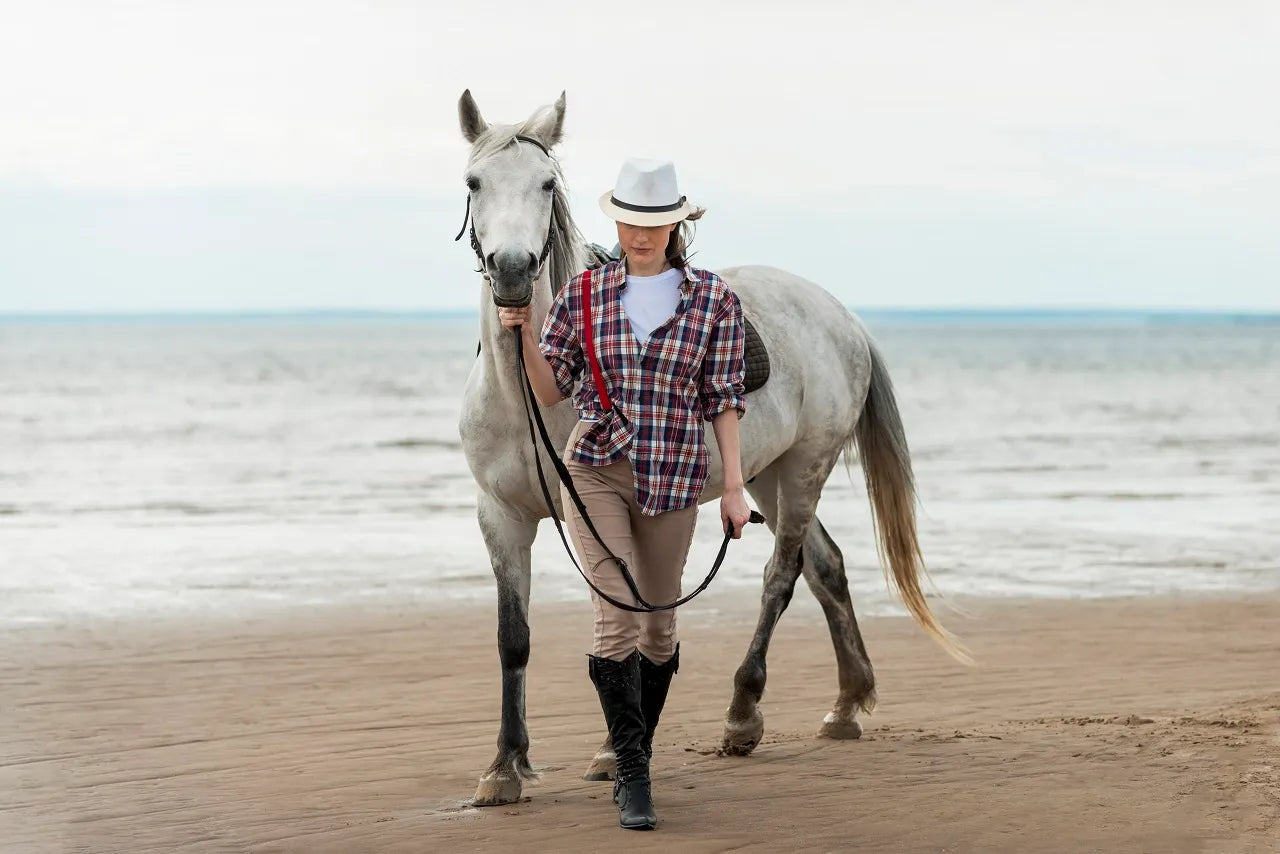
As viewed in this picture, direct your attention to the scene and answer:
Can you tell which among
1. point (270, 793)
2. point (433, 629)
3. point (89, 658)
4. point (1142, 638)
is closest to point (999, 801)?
point (270, 793)

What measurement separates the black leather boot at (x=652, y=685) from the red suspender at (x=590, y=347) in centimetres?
85

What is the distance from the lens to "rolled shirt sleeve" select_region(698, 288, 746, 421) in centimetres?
398

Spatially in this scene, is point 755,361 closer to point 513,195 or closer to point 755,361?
point 755,361

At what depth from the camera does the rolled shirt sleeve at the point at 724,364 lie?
13.1 ft

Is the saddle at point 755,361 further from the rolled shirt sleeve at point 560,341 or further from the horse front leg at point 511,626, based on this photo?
the rolled shirt sleeve at point 560,341

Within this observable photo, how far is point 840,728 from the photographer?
5.47 m

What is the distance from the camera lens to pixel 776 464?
225 inches

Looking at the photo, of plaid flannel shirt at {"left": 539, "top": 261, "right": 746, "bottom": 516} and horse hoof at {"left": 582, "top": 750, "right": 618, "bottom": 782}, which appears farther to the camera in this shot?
horse hoof at {"left": 582, "top": 750, "right": 618, "bottom": 782}

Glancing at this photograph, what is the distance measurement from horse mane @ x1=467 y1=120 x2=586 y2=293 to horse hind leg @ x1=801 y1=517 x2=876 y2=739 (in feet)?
6.38

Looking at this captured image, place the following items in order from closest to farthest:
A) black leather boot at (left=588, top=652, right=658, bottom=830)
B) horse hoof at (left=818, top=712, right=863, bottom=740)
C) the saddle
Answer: black leather boot at (left=588, top=652, right=658, bottom=830)
the saddle
horse hoof at (left=818, top=712, right=863, bottom=740)

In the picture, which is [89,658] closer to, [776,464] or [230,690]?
[230,690]

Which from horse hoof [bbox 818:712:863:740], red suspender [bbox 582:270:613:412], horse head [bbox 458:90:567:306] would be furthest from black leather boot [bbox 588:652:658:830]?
horse hoof [bbox 818:712:863:740]

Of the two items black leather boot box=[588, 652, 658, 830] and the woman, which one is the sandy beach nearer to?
black leather boot box=[588, 652, 658, 830]

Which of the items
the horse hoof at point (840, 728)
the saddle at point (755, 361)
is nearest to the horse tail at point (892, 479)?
the horse hoof at point (840, 728)
